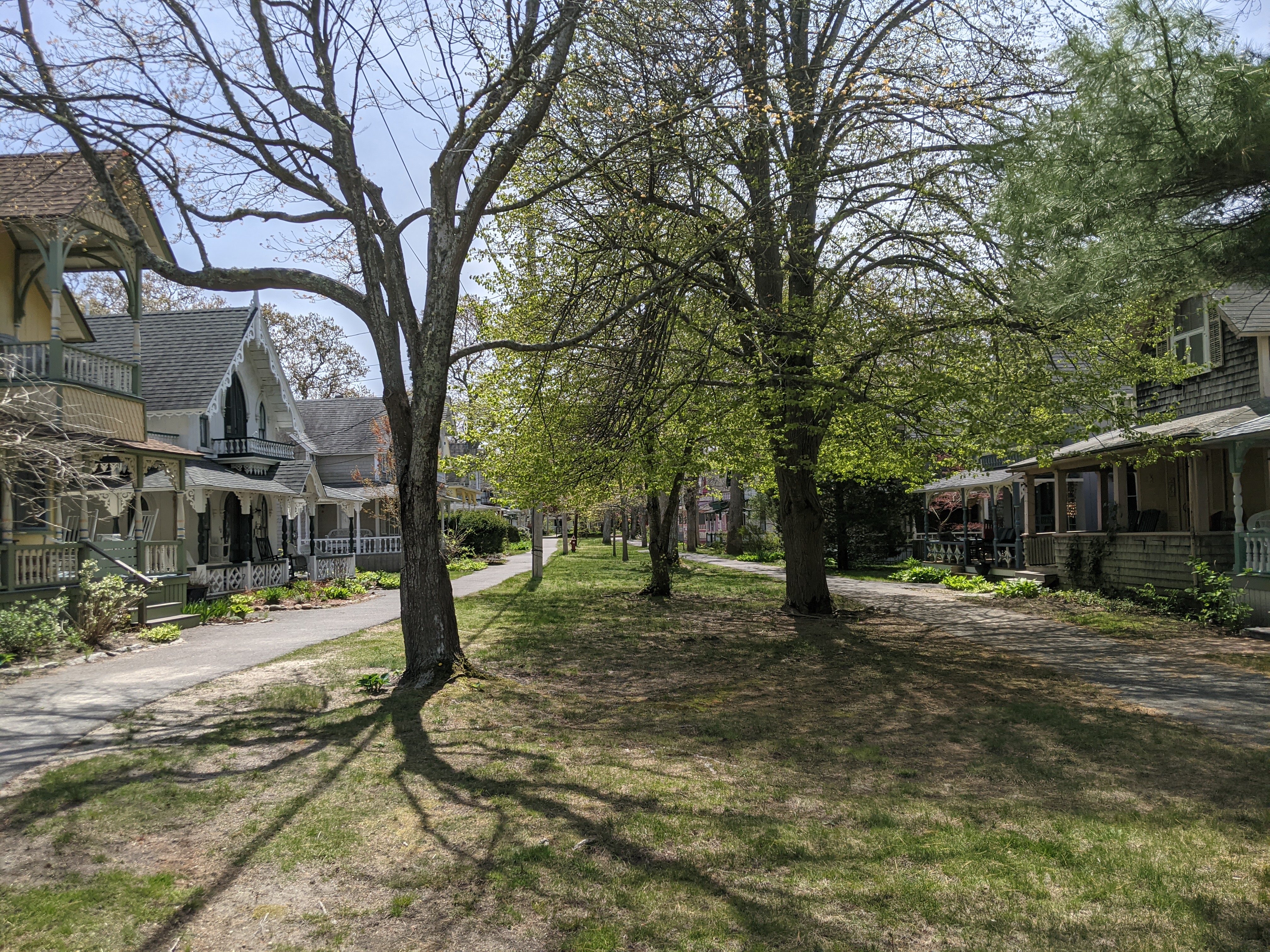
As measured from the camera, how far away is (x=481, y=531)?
42250 mm

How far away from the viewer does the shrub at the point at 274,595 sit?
19.7 m

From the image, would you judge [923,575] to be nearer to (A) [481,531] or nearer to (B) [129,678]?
(B) [129,678]

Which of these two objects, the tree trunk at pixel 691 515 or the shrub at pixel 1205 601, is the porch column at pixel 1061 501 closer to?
the shrub at pixel 1205 601

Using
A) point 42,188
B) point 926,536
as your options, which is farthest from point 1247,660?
point 926,536

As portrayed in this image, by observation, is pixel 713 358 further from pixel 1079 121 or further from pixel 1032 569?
pixel 1032 569

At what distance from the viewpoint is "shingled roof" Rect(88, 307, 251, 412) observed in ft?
73.3

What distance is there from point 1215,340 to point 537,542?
18189 millimetres

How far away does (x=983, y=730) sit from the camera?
756 centimetres

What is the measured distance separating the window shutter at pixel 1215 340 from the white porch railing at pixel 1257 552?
14.4ft

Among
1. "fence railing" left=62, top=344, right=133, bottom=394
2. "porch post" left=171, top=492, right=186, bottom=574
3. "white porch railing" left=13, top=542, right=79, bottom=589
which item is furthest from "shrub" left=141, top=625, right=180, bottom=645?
"fence railing" left=62, top=344, right=133, bottom=394

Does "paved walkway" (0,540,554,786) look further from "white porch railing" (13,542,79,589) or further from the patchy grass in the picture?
the patchy grass

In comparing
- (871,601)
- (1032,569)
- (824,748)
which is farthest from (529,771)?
(1032,569)

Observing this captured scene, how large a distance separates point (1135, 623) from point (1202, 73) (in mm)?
11659

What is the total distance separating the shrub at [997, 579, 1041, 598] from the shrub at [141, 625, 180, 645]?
669 inches
